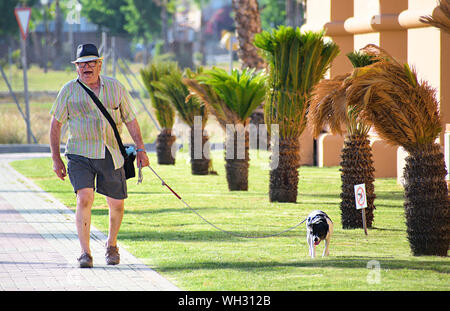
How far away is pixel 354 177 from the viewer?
11469 millimetres

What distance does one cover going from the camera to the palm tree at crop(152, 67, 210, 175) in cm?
1906

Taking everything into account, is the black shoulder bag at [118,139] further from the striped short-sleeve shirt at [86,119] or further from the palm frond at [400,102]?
the palm frond at [400,102]

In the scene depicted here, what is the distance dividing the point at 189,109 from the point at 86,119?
1096cm

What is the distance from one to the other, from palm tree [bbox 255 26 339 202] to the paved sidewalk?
3589 mm

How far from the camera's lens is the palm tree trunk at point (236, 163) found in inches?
634

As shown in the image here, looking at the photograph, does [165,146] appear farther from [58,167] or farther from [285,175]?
[58,167]

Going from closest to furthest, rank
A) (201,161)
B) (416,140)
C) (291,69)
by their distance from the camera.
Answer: (416,140)
(291,69)
(201,161)

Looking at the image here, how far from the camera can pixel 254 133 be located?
2456 centimetres

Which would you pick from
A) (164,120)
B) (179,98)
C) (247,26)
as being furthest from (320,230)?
(247,26)

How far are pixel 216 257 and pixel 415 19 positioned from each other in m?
8.40

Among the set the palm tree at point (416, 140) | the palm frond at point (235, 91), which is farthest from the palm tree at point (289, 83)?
the palm tree at point (416, 140)

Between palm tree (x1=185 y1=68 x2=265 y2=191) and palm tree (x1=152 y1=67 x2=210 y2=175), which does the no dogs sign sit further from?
palm tree (x1=152 y1=67 x2=210 y2=175)
